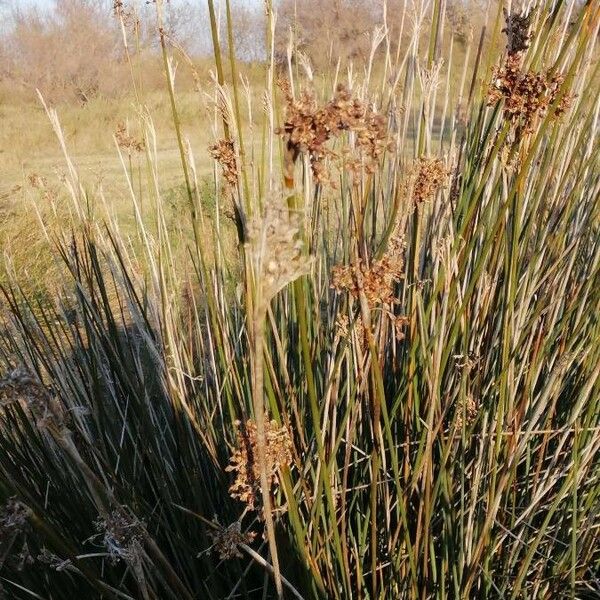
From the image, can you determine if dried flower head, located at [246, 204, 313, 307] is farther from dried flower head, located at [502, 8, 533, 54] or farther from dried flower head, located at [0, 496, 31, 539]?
dried flower head, located at [502, 8, 533, 54]

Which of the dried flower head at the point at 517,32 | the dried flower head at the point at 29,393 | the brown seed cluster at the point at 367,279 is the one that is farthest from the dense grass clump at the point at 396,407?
the dried flower head at the point at 29,393

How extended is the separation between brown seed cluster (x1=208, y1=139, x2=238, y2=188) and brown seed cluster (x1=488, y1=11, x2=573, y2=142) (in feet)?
1.04

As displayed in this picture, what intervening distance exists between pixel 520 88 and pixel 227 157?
35 centimetres

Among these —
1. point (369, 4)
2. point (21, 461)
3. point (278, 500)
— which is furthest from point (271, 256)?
point (369, 4)

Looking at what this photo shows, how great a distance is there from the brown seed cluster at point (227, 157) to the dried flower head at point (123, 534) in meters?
0.39

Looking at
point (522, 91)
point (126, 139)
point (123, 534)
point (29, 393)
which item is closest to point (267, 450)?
point (123, 534)

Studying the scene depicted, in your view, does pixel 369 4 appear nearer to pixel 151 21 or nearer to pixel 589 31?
pixel 151 21

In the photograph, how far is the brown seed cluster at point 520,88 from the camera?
768 mm

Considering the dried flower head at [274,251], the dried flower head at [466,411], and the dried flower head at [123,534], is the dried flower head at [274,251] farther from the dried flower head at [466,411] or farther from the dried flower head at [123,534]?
the dried flower head at [466,411]

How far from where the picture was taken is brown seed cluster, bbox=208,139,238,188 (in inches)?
31.0

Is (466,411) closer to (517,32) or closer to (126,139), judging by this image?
(517,32)

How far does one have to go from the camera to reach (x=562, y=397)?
1.21m

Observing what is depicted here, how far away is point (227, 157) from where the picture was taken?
2.59 ft

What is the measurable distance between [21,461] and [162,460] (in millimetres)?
255
